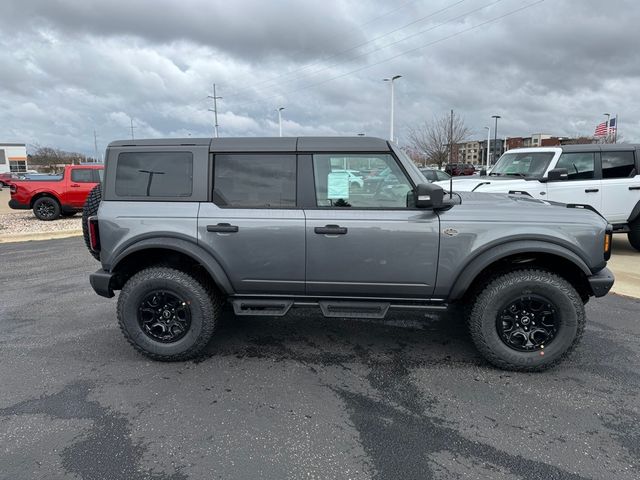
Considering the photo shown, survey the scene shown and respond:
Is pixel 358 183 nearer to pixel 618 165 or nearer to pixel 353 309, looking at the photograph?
pixel 353 309

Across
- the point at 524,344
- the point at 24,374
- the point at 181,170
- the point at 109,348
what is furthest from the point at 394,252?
the point at 24,374

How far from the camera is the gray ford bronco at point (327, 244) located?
336 cm

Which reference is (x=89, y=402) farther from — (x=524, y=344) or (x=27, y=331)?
(x=524, y=344)

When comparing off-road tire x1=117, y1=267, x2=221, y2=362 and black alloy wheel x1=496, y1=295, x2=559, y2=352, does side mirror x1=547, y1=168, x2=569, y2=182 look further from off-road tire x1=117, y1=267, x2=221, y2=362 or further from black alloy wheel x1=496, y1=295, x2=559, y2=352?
off-road tire x1=117, y1=267, x2=221, y2=362

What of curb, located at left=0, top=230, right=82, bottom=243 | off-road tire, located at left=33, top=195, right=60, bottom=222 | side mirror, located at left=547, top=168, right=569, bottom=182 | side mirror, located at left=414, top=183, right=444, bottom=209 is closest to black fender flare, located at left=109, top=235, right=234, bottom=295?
side mirror, located at left=414, top=183, right=444, bottom=209

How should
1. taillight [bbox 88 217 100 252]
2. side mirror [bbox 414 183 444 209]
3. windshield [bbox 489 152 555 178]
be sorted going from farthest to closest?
1. windshield [bbox 489 152 555 178]
2. taillight [bbox 88 217 100 252]
3. side mirror [bbox 414 183 444 209]

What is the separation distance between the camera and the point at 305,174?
3.56 metres

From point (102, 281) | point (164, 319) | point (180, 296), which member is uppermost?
point (102, 281)

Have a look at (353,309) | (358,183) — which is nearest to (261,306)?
(353,309)

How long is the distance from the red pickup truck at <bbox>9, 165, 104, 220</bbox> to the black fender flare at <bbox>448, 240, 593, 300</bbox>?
12.6 m

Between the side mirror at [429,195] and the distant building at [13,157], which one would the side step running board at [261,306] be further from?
the distant building at [13,157]

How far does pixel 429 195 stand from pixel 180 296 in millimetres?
2183

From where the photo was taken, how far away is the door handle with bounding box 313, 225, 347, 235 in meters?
3.42

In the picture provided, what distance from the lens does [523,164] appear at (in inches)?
333
